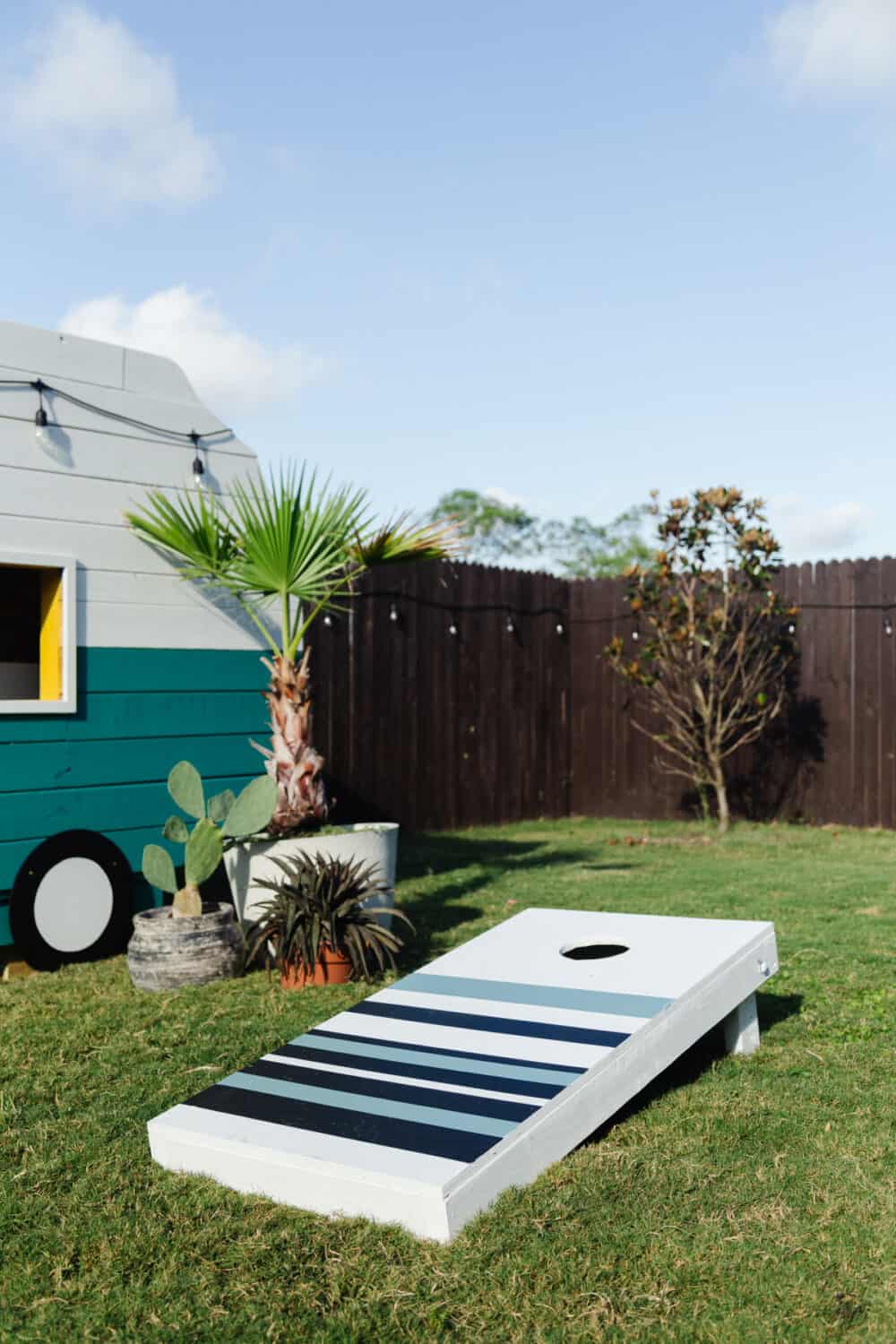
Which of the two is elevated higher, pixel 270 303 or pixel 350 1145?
pixel 270 303

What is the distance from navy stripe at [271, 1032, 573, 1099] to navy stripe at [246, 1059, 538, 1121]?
5 cm

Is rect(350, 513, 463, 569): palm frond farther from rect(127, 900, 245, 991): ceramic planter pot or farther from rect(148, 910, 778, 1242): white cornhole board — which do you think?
rect(148, 910, 778, 1242): white cornhole board

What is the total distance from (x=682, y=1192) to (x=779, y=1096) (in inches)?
30.7

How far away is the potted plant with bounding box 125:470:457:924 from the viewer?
5355 mm

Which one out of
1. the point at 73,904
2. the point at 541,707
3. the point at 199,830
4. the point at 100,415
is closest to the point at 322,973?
the point at 199,830

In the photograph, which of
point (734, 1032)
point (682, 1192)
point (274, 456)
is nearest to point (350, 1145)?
point (682, 1192)

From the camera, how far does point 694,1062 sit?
12.1 feet

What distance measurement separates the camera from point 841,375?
11.0 m

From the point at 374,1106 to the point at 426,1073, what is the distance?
0.71ft

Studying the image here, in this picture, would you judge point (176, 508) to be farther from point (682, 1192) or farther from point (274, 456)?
point (682, 1192)

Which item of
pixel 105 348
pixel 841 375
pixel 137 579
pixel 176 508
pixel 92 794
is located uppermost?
pixel 841 375

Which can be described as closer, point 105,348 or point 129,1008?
point 129,1008

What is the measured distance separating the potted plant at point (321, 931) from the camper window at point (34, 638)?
1507 millimetres

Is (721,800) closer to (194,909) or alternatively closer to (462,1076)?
(194,909)
